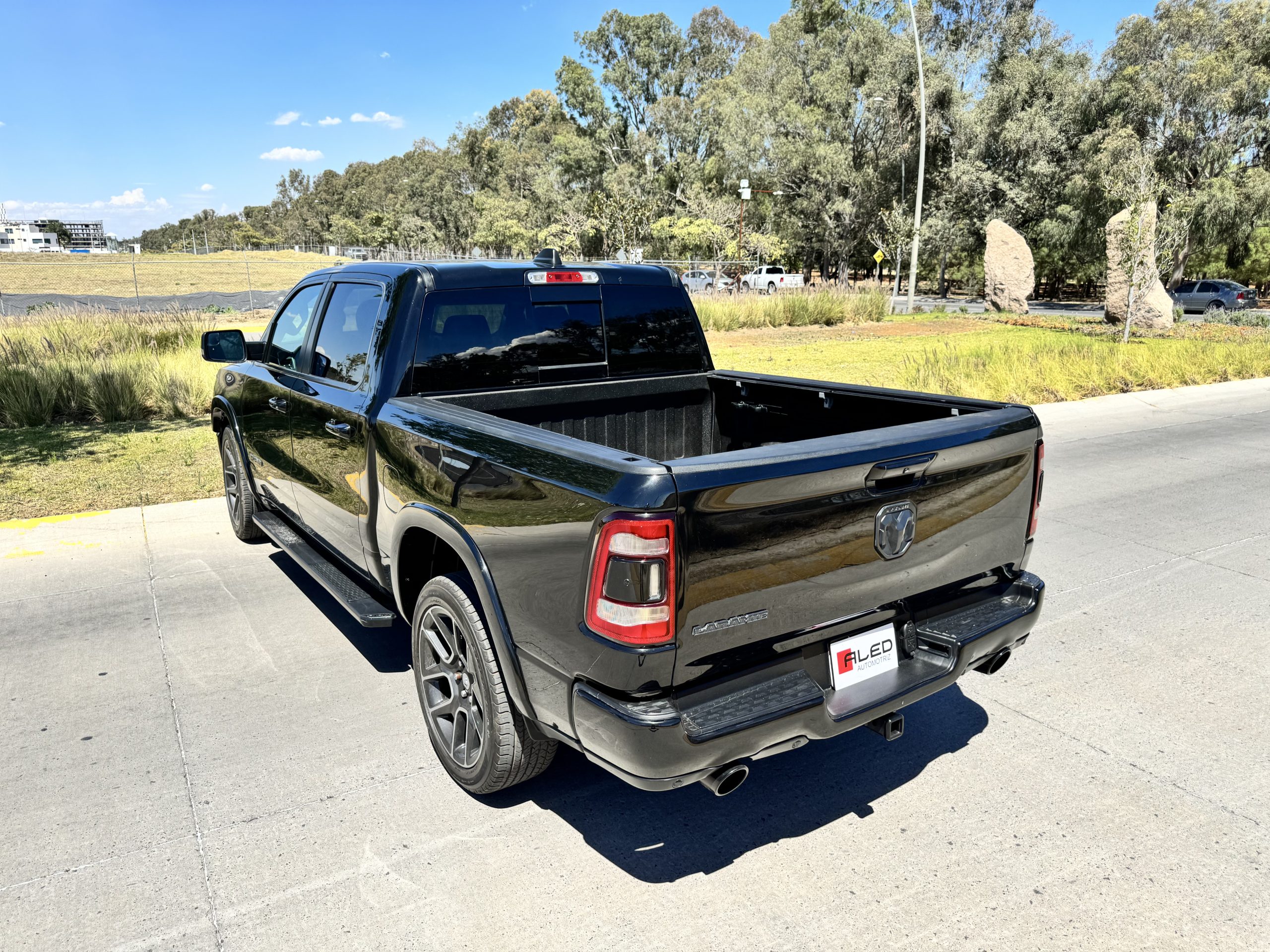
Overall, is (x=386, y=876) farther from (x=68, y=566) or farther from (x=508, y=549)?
(x=68, y=566)

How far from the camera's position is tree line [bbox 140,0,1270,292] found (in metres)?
36.4

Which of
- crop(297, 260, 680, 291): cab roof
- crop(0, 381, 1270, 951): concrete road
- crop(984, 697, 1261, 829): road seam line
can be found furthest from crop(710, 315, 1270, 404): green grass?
crop(0, 381, 1270, 951): concrete road

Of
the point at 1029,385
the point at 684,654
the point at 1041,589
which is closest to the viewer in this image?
the point at 684,654

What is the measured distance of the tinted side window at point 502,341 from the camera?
3.65 meters

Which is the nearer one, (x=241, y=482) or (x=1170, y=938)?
(x=1170, y=938)

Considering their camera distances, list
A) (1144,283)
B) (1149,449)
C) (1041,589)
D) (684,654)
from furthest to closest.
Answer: (1144,283), (1149,449), (1041,589), (684,654)

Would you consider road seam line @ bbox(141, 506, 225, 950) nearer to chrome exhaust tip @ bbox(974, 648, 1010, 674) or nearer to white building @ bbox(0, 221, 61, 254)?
chrome exhaust tip @ bbox(974, 648, 1010, 674)

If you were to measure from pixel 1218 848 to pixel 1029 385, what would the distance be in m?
11.0

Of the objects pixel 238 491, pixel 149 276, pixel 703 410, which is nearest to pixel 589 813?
pixel 703 410

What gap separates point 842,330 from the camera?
80.3 feet

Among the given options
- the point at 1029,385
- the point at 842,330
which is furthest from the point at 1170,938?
the point at 842,330

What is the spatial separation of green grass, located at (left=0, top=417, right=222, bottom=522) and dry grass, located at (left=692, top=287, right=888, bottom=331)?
16.3m

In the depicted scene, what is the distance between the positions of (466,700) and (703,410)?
2.03 m

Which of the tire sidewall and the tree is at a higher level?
A: the tree
